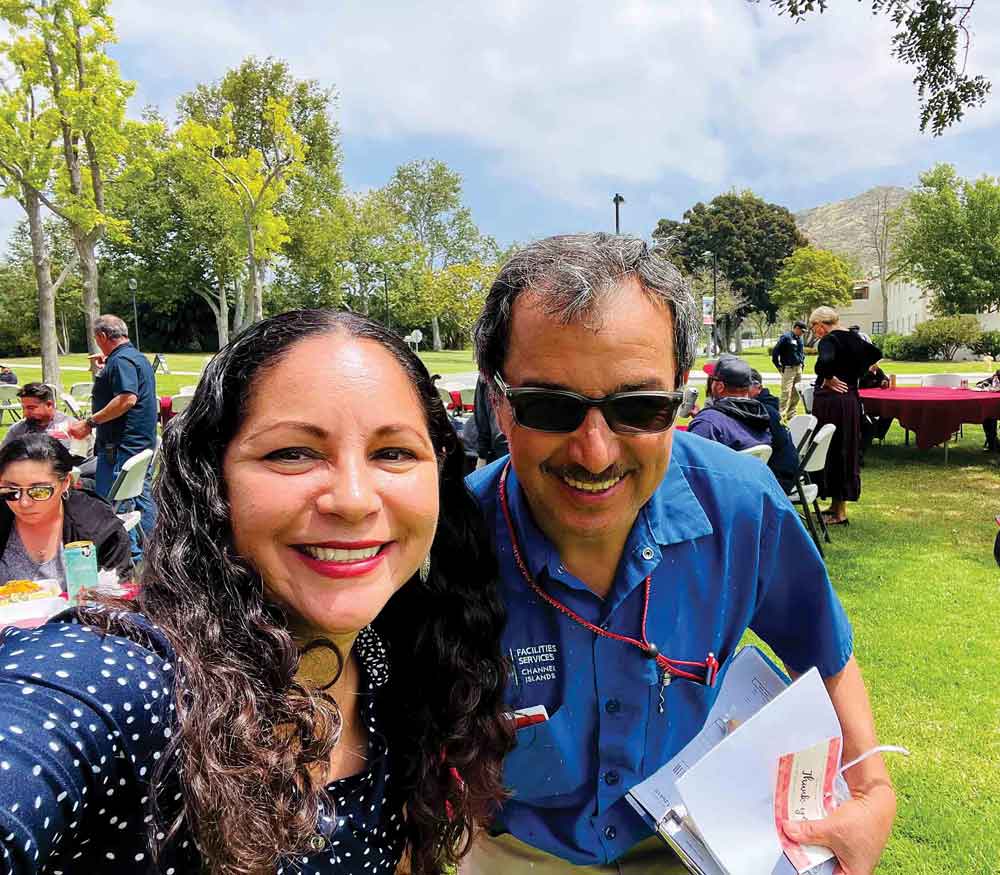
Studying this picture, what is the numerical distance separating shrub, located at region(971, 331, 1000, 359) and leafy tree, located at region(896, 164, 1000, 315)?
5898 mm

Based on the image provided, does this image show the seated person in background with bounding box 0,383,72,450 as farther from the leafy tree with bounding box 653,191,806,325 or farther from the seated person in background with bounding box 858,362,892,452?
the leafy tree with bounding box 653,191,806,325

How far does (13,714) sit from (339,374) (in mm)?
563

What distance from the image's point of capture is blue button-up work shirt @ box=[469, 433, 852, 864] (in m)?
1.45

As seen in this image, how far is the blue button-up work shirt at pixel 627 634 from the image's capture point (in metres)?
1.45

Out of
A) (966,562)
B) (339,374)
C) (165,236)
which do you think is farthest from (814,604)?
(165,236)

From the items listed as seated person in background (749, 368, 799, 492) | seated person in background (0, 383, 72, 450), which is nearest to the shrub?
seated person in background (749, 368, 799, 492)

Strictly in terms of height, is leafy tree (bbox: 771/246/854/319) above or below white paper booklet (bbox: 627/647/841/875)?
above

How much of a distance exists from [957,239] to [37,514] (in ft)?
165

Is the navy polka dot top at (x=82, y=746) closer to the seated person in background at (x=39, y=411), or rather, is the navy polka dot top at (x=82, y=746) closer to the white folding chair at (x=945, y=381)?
the seated person in background at (x=39, y=411)

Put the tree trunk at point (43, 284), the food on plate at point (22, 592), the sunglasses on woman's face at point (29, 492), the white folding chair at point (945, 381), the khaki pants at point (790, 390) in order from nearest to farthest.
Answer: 1. the food on plate at point (22, 592)
2. the sunglasses on woman's face at point (29, 492)
3. the white folding chair at point (945, 381)
4. the khaki pants at point (790, 390)
5. the tree trunk at point (43, 284)

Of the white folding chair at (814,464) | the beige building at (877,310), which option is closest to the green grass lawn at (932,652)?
the white folding chair at (814,464)

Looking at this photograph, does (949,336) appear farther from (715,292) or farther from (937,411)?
(937,411)

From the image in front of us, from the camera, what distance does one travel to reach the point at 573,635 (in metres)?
1.46

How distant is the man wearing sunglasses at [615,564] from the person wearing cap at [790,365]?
12.3 meters
